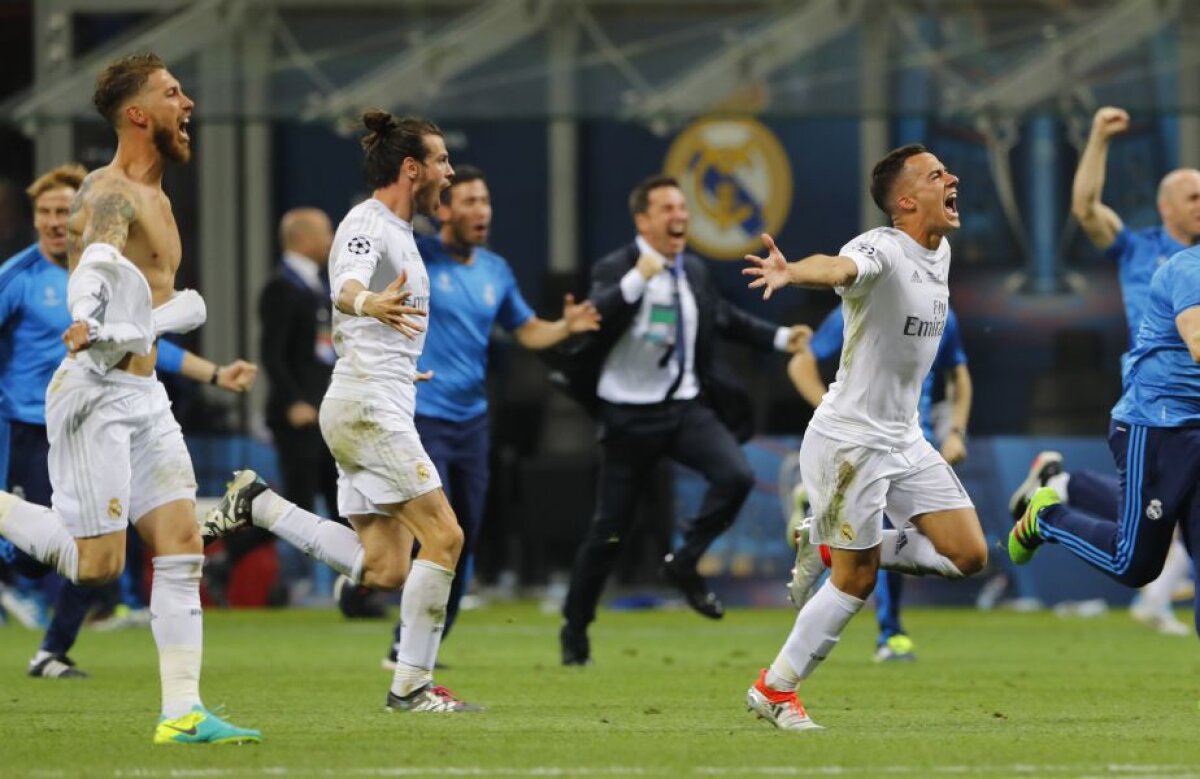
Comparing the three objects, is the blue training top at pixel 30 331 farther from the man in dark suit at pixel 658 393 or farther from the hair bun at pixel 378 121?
the hair bun at pixel 378 121

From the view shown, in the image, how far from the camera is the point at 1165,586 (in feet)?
51.0

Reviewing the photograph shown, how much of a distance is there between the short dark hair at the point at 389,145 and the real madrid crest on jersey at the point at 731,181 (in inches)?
366

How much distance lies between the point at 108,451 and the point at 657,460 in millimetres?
5251

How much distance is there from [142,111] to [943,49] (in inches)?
440

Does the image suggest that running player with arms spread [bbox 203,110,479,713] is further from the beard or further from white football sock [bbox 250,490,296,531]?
the beard

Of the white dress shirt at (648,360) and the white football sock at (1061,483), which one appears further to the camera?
the white dress shirt at (648,360)

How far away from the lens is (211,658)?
1333 centimetres

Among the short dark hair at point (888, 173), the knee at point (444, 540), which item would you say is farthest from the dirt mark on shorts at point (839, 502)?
the knee at point (444, 540)

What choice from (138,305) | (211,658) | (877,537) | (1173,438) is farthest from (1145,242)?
(138,305)

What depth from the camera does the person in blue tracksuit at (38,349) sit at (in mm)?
11945

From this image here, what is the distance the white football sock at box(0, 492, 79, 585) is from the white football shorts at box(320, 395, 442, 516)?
4.12 feet

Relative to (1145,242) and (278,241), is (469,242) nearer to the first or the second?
(1145,242)

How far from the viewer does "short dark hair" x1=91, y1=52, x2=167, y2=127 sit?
835cm

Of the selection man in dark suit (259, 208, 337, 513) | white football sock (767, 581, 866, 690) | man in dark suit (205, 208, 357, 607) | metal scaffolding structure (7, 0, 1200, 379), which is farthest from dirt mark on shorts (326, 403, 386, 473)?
metal scaffolding structure (7, 0, 1200, 379)
